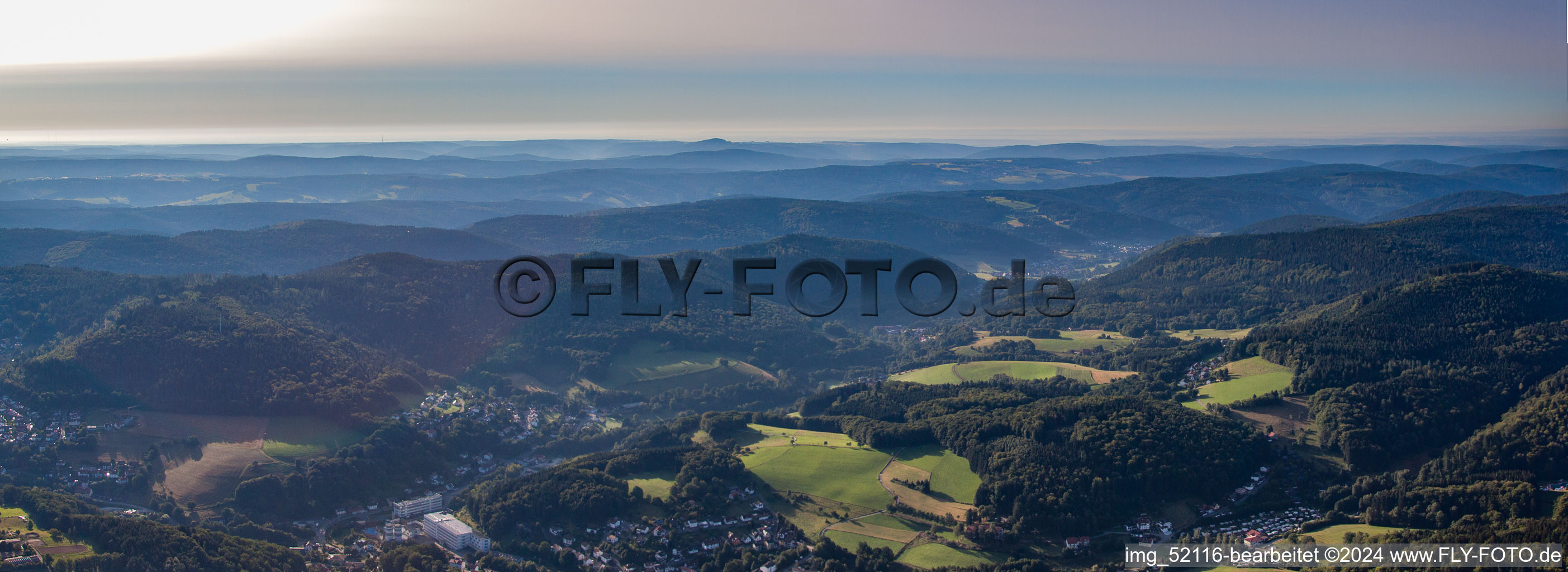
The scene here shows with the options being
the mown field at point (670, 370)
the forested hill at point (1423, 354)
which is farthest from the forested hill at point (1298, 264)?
the mown field at point (670, 370)

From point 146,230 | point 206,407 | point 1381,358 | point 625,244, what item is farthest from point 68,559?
point 146,230

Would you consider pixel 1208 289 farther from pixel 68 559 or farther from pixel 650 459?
pixel 68 559

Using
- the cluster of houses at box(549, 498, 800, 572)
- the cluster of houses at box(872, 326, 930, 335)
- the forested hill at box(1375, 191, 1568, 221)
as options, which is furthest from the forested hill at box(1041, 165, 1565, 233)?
the cluster of houses at box(549, 498, 800, 572)

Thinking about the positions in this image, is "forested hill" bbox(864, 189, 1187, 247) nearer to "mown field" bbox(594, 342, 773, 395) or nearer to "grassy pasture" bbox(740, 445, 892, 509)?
"mown field" bbox(594, 342, 773, 395)

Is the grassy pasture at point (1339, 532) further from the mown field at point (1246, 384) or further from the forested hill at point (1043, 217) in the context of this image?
the forested hill at point (1043, 217)

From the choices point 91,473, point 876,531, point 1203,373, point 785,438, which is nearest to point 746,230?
point 1203,373

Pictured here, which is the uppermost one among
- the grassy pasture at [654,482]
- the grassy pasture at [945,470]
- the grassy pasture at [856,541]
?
the grassy pasture at [945,470]
